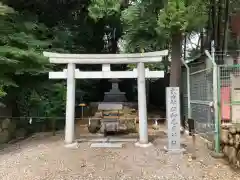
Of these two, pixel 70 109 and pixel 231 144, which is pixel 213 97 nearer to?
pixel 231 144

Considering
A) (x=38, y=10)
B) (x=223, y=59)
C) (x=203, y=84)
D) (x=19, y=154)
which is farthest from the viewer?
(x=38, y=10)

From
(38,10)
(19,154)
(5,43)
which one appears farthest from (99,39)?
(19,154)

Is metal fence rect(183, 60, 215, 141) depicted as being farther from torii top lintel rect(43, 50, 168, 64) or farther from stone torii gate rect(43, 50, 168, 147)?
torii top lintel rect(43, 50, 168, 64)

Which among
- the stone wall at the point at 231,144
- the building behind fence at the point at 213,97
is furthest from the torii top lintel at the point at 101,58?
the stone wall at the point at 231,144

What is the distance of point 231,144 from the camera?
5.89 meters

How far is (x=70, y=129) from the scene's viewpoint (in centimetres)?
779

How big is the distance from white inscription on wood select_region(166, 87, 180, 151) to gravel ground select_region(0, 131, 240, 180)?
1.12 feet

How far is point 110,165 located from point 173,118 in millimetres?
1998

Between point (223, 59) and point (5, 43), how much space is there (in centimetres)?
759

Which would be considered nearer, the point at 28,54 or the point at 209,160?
the point at 209,160

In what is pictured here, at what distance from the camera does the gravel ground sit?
5445 mm

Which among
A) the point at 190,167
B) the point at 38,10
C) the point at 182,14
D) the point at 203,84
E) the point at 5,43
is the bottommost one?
the point at 190,167

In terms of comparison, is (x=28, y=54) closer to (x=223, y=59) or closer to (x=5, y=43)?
(x=5, y=43)

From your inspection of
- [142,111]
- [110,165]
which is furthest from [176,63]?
[110,165]
